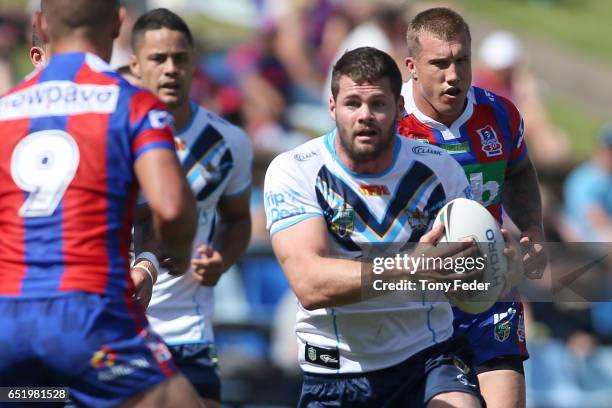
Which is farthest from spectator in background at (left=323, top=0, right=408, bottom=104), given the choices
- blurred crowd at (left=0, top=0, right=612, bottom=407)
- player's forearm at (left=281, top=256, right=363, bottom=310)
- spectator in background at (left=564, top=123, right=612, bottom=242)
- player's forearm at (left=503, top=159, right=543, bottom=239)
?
player's forearm at (left=281, top=256, right=363, bottom=310)

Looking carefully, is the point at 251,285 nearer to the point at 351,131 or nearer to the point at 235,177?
the point at 235,177

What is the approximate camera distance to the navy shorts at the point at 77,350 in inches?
203

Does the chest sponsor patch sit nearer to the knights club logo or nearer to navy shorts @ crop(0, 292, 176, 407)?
the knights club logo

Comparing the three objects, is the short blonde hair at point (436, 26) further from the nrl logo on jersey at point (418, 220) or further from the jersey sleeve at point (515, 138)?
the nrl logo on jersey at point (418, 220)

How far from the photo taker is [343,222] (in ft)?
22.1

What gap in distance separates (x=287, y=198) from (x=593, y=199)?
7.94 meters

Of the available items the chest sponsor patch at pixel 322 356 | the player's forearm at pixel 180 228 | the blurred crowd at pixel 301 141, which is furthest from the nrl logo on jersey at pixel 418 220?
the blurred crowd at pixel 301 141

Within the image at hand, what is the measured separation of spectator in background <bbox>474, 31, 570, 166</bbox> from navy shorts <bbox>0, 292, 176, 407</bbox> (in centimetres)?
878

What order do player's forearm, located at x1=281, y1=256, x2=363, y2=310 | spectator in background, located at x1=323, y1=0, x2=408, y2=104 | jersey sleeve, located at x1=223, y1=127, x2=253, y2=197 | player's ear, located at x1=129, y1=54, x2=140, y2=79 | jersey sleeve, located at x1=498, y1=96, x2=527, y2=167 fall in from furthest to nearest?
spectator in background, located at x1=323, y1=0, x2=408, y2=104 < jersey sleeve, located at x1=223, y1=127, x2=253, y2=197 < player's ear, located at x1=129, y1=54, x2=140, y2=79 < jersey sleeve, located at x1=498, y1=96, x2=527, y2=167 < player's forearm, located at x1=281, y1=256, x2=363, y2=310

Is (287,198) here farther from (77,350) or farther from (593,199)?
(593,199)

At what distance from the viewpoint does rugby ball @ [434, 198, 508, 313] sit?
6.42m

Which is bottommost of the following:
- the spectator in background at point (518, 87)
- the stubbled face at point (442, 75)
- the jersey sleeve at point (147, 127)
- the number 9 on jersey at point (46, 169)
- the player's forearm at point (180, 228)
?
the player's forearm at point (180, 228)

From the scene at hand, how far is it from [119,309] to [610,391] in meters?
8.02

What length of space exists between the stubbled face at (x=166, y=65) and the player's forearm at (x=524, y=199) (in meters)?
2.16
